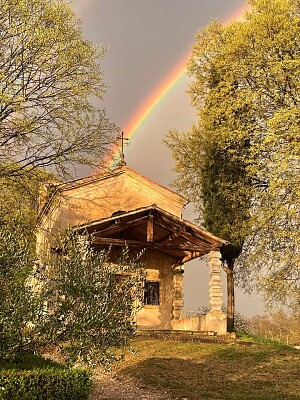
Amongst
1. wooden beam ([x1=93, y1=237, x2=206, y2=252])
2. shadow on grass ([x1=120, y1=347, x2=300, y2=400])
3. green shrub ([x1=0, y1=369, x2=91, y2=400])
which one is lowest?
shadow on grass ([x1=120, y1=347, x2=300, y2=400])

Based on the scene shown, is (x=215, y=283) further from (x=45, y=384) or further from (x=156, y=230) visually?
(x=45, y=384)

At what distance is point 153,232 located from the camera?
22.7m

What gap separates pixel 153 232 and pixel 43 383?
15.1 meters

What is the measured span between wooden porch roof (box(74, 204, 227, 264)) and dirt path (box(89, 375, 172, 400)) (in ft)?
23.3

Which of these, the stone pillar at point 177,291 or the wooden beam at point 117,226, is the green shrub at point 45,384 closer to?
the wooden beam at point 117,226

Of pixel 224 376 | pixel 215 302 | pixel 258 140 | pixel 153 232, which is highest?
pixel 258 140

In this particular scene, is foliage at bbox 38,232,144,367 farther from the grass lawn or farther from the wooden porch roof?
the wooden porch roof

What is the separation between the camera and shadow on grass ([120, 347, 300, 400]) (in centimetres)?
1066

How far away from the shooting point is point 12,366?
8438 millimetres

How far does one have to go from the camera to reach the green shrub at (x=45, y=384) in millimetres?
7453

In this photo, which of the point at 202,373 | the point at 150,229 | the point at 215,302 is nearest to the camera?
the point at 202,373

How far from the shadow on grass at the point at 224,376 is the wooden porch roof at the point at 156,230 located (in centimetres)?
541

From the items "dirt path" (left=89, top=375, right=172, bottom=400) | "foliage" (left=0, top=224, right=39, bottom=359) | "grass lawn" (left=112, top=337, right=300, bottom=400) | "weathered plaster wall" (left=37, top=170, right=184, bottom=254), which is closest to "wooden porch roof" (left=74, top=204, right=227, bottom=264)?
"weathered plaster wall" (left=37, top=170, right=184, bottom=254)

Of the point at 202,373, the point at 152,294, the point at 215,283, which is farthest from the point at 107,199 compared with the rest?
the point at 202,373
